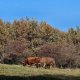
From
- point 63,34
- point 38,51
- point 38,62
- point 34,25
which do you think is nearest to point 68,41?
point 63,34

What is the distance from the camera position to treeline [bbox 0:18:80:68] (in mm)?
62656

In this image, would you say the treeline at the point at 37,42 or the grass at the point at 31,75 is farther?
the treeline at the point at 37,42

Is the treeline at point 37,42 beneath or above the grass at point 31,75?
above

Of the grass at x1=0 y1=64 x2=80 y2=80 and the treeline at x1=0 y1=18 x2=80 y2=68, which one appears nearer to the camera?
the grass at x1=0 y1=64 x2=80 y2=80

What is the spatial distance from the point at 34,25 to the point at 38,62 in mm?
38783

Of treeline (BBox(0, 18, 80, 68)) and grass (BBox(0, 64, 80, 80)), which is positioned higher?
treeline (BBox(0, 18, 80, 68))

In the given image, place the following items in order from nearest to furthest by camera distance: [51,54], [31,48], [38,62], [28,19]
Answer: [38,62] < [51,54] < [31,48] < [28,19]

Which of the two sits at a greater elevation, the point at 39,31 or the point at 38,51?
the point at 39,31

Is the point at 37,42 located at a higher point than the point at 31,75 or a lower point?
higher

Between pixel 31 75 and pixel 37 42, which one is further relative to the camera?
pixel 37 42

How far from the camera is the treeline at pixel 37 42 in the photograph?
206ft

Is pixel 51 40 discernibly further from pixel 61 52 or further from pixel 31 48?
pixel 61 52

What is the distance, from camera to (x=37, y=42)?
241 feet

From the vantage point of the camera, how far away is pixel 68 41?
77.1 meters
